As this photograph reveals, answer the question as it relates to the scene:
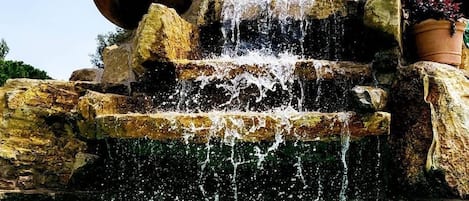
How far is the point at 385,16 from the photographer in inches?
140

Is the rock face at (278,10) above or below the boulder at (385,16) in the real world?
above

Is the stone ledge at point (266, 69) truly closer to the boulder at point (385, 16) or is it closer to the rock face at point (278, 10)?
the boulder at point (385, 16)

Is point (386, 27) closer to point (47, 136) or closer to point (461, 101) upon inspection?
point (461, 101)

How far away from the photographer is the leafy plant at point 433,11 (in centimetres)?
398

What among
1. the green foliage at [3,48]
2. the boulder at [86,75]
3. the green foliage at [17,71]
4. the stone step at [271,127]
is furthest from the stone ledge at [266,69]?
the green foliage at [3,48]

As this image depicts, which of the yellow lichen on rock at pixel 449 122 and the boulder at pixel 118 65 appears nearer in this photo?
the yellow lichen on rock at pixel 449 122

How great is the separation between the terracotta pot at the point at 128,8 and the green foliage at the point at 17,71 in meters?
2.73

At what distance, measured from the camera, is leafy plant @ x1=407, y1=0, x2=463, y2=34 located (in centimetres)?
398

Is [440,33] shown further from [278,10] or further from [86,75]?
[86,75]

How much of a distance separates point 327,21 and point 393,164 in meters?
1.54

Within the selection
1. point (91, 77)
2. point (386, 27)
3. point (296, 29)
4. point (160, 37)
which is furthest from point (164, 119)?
point (91, 77)

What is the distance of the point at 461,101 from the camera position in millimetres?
3119

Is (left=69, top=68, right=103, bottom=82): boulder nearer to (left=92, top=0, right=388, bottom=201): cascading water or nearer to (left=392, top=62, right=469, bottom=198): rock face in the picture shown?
(left=92, top=0, right=388, bottom=201): cascading water

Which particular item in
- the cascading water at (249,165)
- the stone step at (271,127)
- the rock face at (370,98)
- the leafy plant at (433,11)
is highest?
the leafy plant at (433,11)
